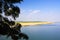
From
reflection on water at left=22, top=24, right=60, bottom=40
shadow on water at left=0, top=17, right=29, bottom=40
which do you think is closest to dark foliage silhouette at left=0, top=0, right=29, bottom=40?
shadow on water at left=0, top=17, right=29, bottom=40

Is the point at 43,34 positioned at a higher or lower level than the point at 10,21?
lower

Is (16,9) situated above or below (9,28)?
above

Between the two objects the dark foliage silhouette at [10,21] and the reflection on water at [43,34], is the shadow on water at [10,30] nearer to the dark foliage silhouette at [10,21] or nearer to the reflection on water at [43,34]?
the dark foliage silhouette at [10,21]

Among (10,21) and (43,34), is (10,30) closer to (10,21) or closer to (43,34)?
(10,21)

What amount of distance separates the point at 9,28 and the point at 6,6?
1142 millimetres

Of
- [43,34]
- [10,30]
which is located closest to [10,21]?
[10,30]

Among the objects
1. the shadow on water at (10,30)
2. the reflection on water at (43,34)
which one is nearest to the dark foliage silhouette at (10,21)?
the shadow on water at (10,30)

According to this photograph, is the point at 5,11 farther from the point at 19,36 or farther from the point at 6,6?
the point at 19,36

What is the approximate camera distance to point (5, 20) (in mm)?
8734

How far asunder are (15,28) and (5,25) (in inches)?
21.4

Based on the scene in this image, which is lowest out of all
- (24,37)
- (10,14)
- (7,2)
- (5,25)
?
(24,37)

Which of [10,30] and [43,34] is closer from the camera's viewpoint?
[10,30]

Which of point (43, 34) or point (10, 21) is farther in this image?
point (43, 34)

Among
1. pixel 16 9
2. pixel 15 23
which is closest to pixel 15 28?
pixel 15 23
